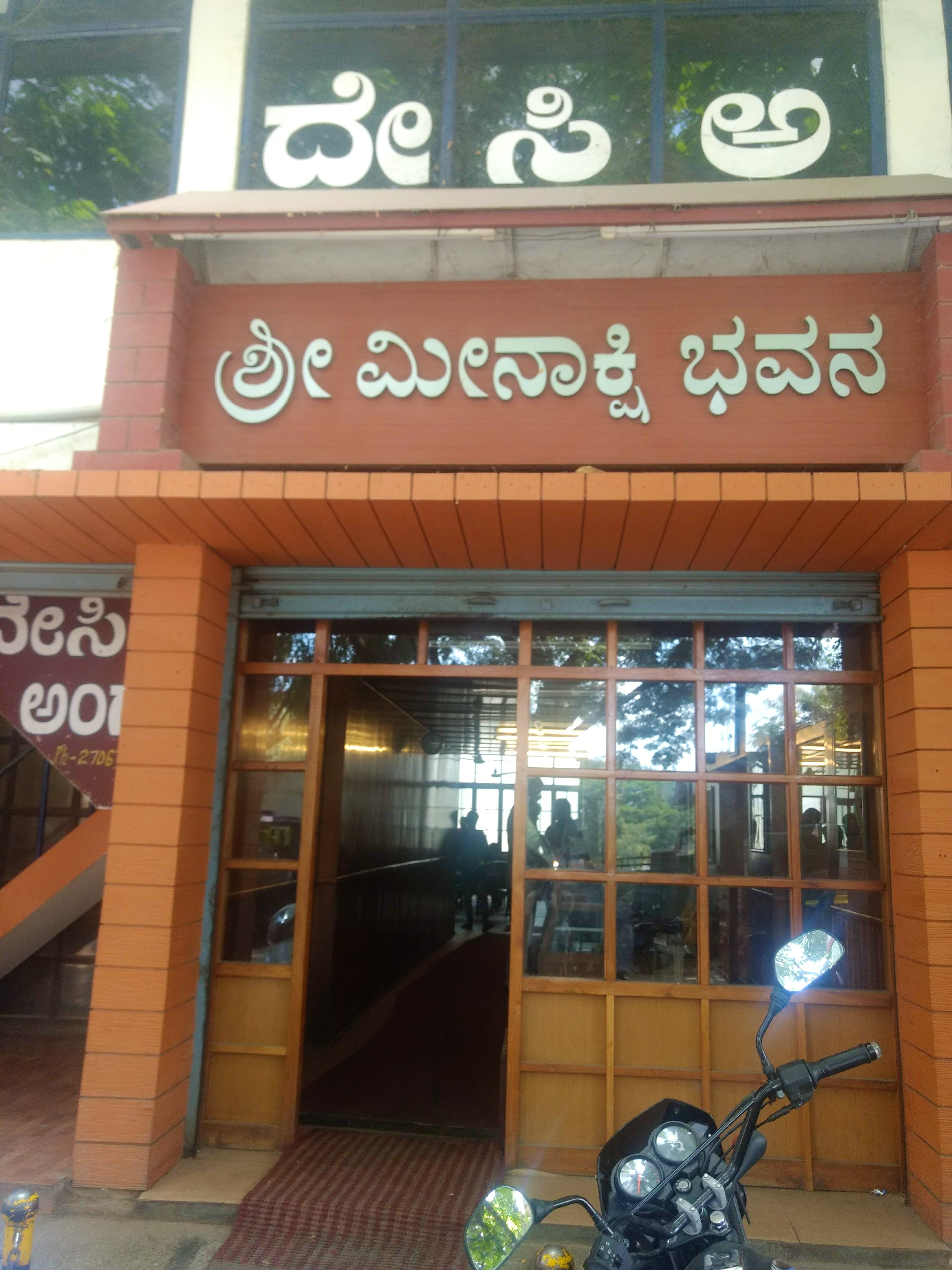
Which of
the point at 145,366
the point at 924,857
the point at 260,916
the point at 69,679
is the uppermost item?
the point at 145,366

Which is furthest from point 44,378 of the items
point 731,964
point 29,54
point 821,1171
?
point 821,1171

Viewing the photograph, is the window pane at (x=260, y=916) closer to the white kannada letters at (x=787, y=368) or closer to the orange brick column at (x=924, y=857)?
the orange brick column at (x=924, y=857)

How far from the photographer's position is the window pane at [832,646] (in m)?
5.02

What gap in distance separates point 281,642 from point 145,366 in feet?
5.55

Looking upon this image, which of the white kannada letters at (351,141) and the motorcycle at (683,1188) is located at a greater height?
the white kannada letters at (351,141)

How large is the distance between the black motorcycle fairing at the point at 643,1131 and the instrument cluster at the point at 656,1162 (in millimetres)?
44

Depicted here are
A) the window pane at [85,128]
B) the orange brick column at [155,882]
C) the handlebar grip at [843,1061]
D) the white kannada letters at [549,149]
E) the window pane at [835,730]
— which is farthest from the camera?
the window pane at [85,128]

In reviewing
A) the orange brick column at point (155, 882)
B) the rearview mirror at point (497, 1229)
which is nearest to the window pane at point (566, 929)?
the orange brick column at point (155, 882)

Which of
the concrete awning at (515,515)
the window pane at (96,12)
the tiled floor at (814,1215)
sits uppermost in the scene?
the window pane at (96,12)

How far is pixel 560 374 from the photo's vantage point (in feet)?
16.0

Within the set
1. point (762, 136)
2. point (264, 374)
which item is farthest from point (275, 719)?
point (762, 136)

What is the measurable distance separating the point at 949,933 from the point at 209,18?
6.78m

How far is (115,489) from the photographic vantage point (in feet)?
14.0

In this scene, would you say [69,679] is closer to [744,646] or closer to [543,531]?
[543,531]
